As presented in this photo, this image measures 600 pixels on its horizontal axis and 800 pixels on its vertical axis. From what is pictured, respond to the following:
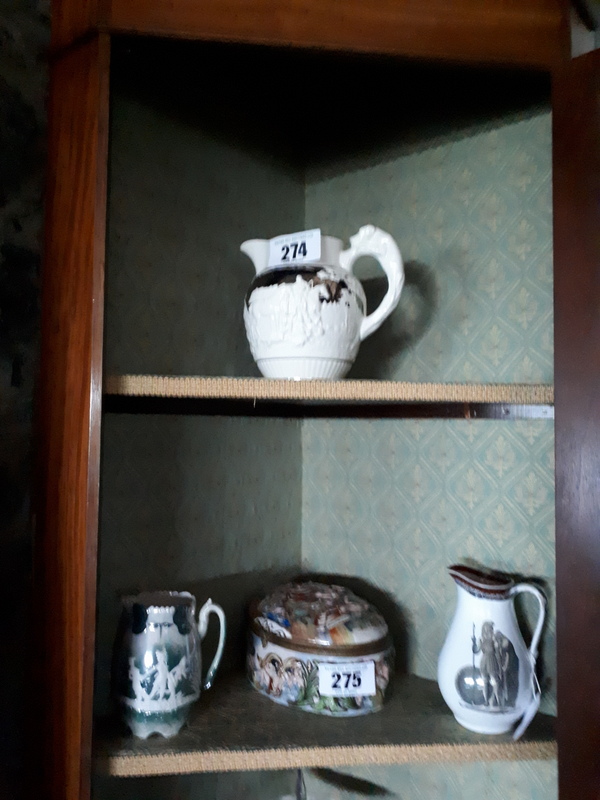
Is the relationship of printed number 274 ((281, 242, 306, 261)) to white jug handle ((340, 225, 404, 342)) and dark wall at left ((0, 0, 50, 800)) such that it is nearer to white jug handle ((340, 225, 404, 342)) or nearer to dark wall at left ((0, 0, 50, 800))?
white jug handle ((340, 225, 404, 342))

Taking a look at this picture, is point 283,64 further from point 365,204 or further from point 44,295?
point 44,295

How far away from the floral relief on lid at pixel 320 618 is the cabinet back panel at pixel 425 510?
0.42 feet

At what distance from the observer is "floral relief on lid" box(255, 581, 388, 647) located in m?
0.79

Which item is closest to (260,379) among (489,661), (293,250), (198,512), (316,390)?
(316,390)

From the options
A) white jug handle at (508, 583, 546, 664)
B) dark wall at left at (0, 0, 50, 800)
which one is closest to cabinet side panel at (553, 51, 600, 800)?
white jug handle at (508, 583, 546, 664)

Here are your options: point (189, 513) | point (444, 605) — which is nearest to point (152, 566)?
point (189, 513)

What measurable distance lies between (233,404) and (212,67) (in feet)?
1.56

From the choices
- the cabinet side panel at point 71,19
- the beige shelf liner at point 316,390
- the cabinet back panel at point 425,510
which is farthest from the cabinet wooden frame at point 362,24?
the cabinet back panel at point 425,510

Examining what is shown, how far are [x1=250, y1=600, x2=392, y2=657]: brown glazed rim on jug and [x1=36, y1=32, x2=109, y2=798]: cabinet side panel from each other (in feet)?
0.87

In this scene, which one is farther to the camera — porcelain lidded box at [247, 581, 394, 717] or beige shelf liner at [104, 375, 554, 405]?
porcelain lidded box at [247, 581, 394, 717]

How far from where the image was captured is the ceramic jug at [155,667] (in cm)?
69

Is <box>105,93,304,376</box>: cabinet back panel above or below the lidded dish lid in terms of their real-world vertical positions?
above

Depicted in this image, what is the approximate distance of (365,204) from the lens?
1037 mm

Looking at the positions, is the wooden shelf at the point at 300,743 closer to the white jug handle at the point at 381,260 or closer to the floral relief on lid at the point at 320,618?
the floral relief on lid at the point at 320,618
